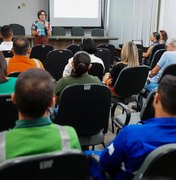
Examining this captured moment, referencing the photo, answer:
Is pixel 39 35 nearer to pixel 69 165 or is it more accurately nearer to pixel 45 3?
pixel 45 3

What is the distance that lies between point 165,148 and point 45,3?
9303 millimetres

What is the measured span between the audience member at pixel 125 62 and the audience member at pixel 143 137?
7.17ft

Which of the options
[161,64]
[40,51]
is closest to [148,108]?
[161,64]

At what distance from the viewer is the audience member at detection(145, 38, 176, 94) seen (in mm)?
4328

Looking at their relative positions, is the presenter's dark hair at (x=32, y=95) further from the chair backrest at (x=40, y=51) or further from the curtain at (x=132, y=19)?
the curtain at (x=132, y=19)

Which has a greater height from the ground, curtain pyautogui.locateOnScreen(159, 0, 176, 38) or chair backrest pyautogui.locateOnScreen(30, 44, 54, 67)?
curtain pyautogui.locateOnScreen(159, 0, 176, 38)

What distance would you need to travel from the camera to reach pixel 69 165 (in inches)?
51.7

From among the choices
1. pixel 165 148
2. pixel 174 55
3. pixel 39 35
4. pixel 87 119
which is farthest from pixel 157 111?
pixel 39 35

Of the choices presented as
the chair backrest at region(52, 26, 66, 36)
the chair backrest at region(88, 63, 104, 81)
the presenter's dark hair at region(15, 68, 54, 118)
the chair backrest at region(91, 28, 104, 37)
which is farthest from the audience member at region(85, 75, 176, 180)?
the chair backrest at region(91, 28, 104, 37)

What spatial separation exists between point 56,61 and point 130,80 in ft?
5.83

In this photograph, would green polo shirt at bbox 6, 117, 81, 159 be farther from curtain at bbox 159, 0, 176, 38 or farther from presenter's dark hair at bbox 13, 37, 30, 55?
curtain at bbox 159, 0, 176, 38

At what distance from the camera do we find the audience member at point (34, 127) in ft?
4.53

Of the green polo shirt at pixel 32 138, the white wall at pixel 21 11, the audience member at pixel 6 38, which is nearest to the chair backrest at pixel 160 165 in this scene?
the green polo shirt at pixel 32 138

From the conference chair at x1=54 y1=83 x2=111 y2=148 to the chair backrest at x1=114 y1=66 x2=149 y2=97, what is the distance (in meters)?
1.04
